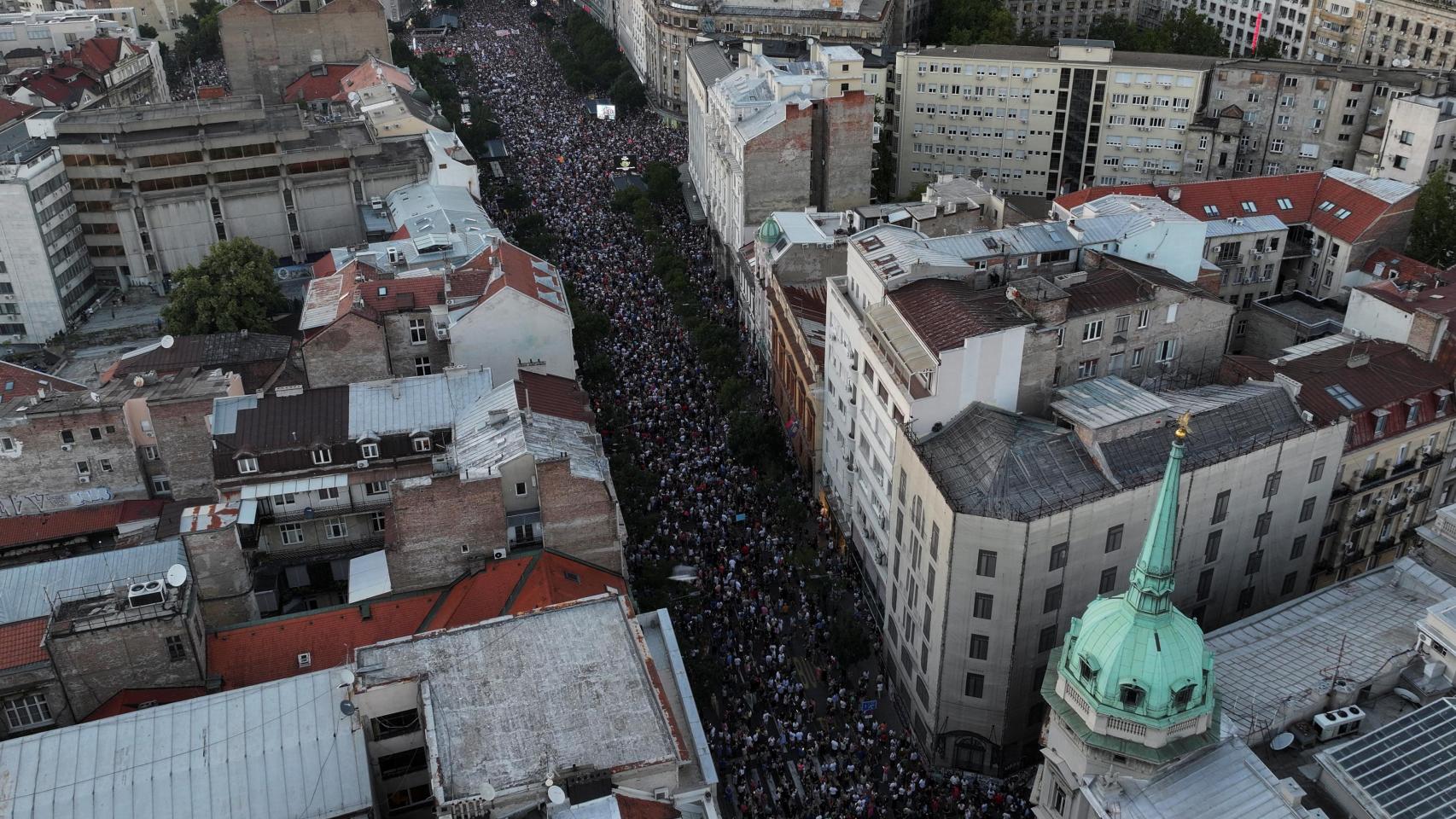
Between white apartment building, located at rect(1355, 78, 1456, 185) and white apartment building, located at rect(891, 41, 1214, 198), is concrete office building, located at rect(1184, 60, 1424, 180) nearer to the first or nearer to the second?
white apartment building, located at rect(891, 41, 1214, 198)

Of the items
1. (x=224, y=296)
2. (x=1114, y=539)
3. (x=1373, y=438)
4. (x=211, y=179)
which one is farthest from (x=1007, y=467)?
(x=211, y=179)

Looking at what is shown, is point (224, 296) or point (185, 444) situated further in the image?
point (224, 296)

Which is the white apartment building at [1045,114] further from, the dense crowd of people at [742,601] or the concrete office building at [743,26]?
the dense crowd of people at [742,601]

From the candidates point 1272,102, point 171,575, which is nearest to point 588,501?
point 171,575

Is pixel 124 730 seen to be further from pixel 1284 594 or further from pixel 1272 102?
pixel 1272 102

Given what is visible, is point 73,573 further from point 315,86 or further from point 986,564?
point 315,86

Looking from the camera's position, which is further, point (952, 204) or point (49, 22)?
point (49, 22)
